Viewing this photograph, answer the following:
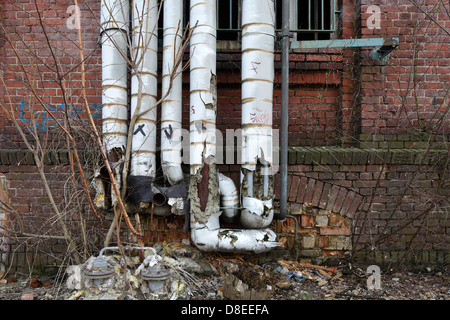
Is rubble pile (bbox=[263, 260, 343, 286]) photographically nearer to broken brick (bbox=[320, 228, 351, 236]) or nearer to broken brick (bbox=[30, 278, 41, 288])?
broken brick (bbox=[320, 228, 351, 236])

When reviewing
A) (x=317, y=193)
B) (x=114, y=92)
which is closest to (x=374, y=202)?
(x=317, y=193)

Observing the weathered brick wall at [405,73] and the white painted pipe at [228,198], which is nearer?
the white painted pipe at [228,198]

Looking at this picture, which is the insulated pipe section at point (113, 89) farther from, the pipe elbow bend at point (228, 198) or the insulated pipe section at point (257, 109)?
the insulated pipe section at point (257, 109)

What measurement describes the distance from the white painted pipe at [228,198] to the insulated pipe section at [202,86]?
314 mm

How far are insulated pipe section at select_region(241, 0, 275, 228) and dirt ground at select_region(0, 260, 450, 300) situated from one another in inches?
23.2

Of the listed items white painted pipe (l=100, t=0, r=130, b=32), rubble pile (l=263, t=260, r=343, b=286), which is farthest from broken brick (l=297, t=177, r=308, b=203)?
white painted pipe (l=100, t=0, r=130, b=32)

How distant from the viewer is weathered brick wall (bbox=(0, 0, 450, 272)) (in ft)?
10.7

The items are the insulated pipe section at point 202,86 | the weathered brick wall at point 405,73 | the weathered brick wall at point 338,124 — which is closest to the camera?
the insulated pipe section at point 202,86

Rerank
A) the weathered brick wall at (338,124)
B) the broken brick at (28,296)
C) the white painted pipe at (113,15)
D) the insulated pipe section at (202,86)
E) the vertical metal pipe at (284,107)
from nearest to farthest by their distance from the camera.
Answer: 1. the broken brick at (28,296)
2. the insulated pipe section at (202,86)
3. the white painted pipe at (113,15)
4. the vertical metal pipe at (284,107)
5. the weathered brick wall at (338,124)

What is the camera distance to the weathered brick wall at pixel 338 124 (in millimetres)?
3258

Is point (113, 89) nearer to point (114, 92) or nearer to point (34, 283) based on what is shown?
point (114, 92)

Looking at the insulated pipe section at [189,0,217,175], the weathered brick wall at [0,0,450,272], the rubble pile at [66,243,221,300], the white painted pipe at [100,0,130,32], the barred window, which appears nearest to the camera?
the rubble pile at [66,243,221,300]

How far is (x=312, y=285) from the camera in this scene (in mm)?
2975

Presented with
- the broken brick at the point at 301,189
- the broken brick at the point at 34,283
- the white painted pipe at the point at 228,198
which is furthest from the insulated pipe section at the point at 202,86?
the broken brick at the point at 34,283
